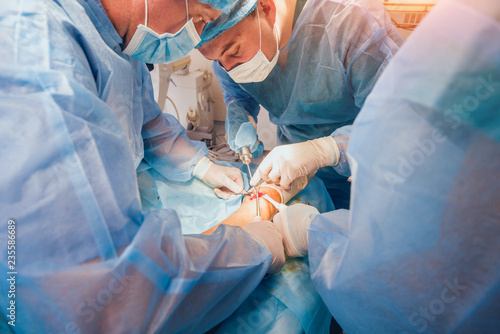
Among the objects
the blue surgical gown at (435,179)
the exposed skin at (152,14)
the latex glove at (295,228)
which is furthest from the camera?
the latex glove at (295,228)

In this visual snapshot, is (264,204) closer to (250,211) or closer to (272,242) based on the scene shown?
(250,211)

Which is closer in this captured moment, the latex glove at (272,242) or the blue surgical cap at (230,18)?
the latex glove at (272,242)

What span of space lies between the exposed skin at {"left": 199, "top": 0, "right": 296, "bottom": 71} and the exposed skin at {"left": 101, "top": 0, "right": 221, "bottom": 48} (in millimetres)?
302

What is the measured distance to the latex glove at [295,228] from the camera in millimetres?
1043

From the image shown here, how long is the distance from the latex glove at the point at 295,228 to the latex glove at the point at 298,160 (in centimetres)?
27

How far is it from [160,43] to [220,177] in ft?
2.55

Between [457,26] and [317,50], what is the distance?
1.11 meters

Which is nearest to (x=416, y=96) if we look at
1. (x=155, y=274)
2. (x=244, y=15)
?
(x=155, y=274)

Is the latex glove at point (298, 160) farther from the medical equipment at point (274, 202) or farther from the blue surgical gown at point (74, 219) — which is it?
the blue surgical gown at point (74, 219)

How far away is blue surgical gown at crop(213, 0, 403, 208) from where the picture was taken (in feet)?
4.23

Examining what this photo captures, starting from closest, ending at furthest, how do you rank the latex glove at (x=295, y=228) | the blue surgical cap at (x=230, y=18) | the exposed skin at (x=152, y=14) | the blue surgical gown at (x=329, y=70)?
the exposed skin at (x=152, y=14), the latex glove at (x=295, y=228), the blue surgical cap at (x=230, y=18), the blue surgical gown at (x=329, y=70)

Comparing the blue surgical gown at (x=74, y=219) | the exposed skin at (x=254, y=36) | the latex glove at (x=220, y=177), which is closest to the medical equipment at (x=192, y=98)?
the latex glove at (x=220, y=177)

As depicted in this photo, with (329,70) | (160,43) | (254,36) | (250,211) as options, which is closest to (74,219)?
(160,43)

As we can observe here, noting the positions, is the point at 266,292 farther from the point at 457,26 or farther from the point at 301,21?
the point at 301,21
